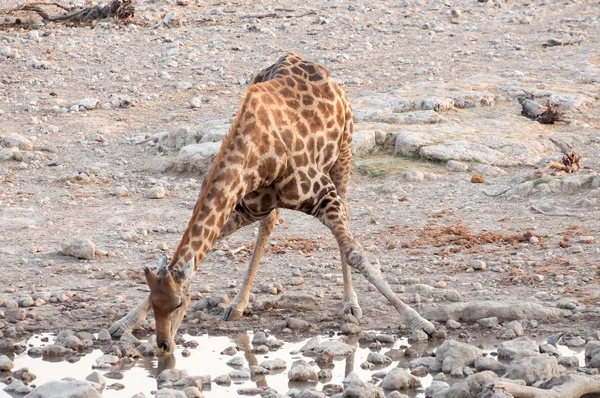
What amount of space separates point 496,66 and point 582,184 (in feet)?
19.5

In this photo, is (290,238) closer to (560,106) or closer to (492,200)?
(492,200)

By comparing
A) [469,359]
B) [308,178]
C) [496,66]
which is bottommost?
[496,66]

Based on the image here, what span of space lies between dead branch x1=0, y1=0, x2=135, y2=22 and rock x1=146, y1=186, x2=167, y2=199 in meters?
8.12

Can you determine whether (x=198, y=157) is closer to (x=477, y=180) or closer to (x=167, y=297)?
(x=477, y=180)

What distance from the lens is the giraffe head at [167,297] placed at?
19.9 feet

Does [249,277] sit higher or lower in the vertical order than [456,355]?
lower

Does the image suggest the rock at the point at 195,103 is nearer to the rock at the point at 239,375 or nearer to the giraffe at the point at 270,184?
the giraffe at the point at 270,184

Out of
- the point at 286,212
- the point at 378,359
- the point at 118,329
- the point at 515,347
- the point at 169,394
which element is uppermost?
the point at 169,394

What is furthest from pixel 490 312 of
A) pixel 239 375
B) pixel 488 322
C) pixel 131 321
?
pixel 131 321

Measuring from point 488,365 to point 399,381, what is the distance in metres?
0.63

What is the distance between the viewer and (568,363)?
613cm

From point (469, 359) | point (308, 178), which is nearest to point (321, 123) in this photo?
point (308, 178)

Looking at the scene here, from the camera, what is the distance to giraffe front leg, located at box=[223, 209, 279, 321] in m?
7.41

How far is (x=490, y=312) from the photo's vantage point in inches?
279
